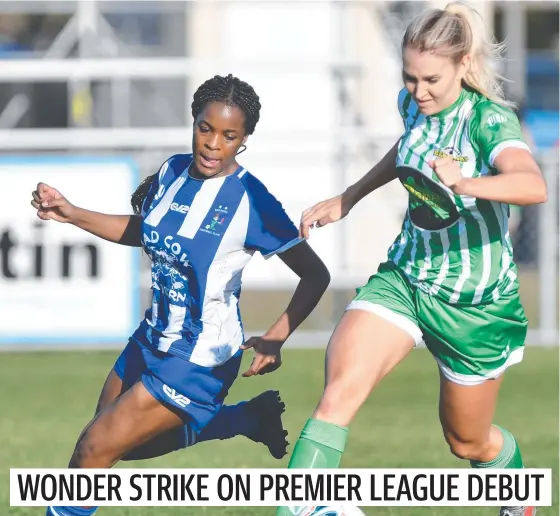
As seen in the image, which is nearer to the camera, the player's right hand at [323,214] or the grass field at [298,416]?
the player's right hand at [323,214]

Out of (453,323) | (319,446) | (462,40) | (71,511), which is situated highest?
(462,40)

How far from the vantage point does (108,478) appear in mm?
5648

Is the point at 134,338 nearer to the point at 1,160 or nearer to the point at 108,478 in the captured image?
the point at 108,478

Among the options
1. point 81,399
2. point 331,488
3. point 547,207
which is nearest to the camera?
point 331,488

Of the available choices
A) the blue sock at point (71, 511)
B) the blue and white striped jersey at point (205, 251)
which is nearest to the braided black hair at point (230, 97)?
the blue and white striped jersey at point (205, 251)

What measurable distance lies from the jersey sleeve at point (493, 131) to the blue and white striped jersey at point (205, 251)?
0.89 m

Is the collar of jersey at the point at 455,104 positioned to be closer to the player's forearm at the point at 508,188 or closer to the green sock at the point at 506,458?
the player's forearm at the point at 508,188

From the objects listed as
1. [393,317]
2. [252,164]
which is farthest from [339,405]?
[252,164]

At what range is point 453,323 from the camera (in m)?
5.61

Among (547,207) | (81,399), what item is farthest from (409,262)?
(547,207)

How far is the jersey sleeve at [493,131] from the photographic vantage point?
17.1 feet

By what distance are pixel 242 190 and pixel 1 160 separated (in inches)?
302

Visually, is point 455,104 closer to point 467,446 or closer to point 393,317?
point 393,317

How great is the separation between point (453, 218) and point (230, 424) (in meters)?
1.45
